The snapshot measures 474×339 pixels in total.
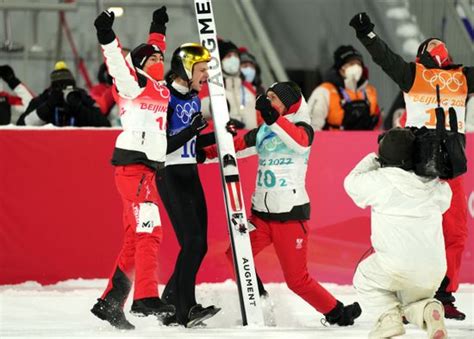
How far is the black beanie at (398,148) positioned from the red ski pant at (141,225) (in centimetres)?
161

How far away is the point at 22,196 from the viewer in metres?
9.42

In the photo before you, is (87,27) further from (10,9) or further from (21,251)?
(21,251)

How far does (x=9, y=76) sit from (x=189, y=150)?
359 centimetres

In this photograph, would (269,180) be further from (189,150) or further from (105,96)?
(105,96)

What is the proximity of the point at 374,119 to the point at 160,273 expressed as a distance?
2.53 metres

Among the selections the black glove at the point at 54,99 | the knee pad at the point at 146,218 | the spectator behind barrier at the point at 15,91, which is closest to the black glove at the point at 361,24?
the knee pad at the point at 146,218

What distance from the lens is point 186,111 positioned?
25.8ft

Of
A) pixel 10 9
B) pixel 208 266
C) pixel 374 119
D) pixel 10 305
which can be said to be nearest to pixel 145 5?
pixel 10 9

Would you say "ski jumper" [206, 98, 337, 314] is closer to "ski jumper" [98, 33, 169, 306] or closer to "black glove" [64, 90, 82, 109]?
"ski jumper" [98, 33, 169, 306]

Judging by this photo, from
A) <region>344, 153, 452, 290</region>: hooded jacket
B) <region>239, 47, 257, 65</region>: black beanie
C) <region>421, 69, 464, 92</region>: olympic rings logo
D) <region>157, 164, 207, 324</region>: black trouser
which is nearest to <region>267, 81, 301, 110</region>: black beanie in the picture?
<region>157, 164, 207, 324</region>: black trouser

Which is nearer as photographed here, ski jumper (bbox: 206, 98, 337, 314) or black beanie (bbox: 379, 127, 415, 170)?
black beanie (bbox: 379, 127, 415, 170)

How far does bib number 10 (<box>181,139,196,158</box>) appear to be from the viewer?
7.86 meters

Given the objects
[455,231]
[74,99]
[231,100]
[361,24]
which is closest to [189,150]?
[361,24]

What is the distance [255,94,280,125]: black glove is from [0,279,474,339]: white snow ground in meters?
1.26
